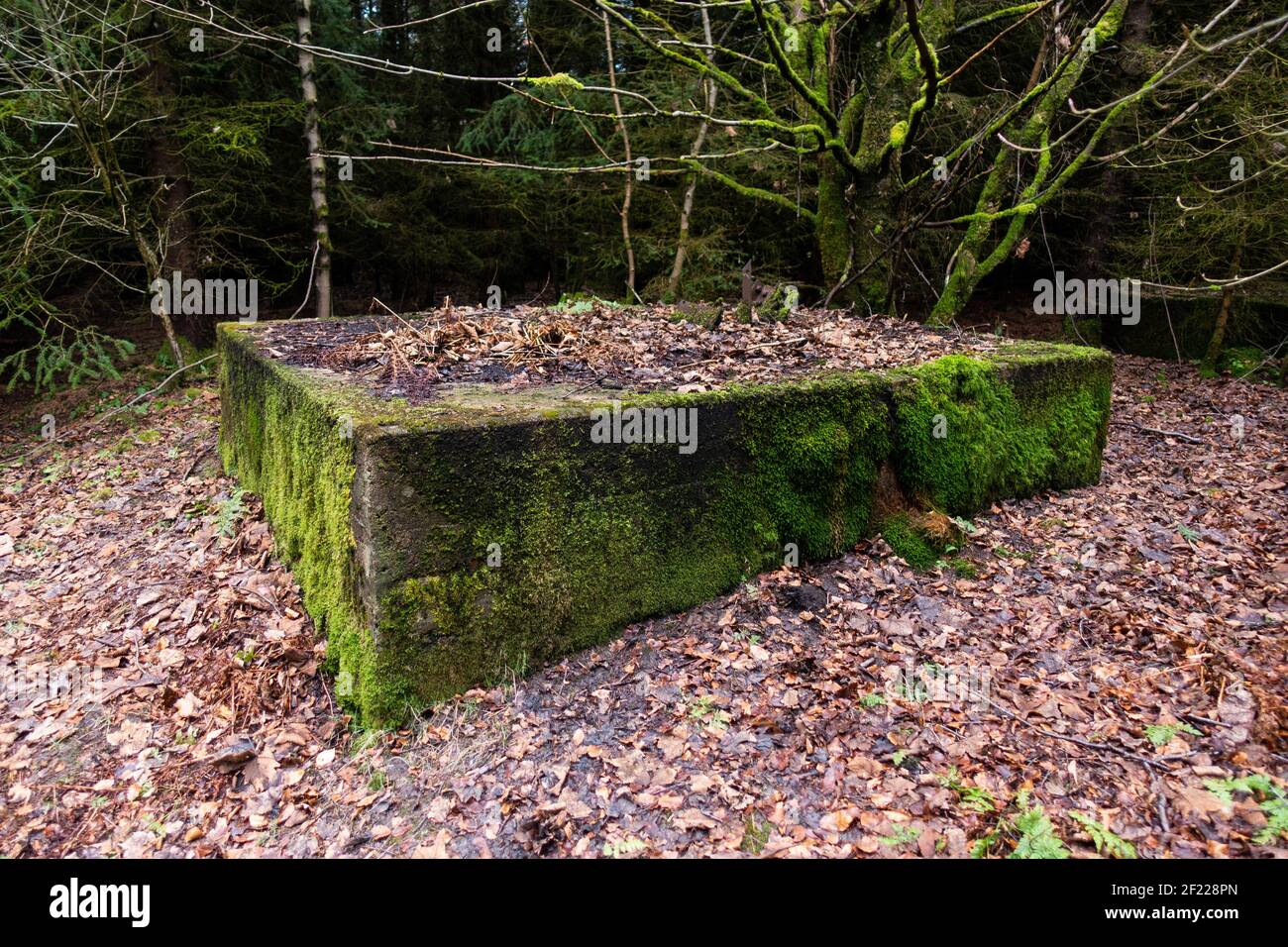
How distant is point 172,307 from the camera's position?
1072 cm

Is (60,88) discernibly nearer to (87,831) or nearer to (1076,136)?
(87,831)

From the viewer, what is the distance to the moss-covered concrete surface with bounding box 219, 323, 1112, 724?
3.32 meters

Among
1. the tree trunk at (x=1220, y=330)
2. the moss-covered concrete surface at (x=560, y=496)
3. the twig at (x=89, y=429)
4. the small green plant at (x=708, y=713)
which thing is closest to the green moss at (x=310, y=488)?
the moss-covered concrete surface at (x=560, y=496)

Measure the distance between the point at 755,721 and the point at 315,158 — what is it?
11.0 m

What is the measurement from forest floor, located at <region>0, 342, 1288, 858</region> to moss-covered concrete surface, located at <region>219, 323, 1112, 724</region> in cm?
22

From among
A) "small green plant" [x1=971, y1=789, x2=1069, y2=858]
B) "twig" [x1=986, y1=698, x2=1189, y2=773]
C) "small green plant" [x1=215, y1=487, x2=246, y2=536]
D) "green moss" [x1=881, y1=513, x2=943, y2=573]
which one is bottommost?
"small green plant" [x1=971, y1=789, x2=1069, y2=858]

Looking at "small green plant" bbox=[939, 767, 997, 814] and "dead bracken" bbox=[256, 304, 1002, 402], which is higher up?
"dead bracken" bbox=[256, 304, 1002, 402]

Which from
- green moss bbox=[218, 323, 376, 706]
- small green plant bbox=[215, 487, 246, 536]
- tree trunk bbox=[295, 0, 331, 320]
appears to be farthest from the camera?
tree trunk bbox=[295, 0, 331, 320]

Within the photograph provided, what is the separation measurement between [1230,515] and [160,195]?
1364 centimetres

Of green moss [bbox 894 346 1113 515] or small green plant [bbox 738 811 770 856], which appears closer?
small green plant [bbox 738 811 770 856]

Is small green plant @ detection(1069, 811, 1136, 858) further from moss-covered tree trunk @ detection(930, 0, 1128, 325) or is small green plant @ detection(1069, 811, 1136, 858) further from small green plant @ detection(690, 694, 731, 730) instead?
moss-covered tree trunk @ detection(930, 0, 1128, 325)

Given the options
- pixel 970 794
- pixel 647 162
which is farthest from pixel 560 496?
pixel 647 162

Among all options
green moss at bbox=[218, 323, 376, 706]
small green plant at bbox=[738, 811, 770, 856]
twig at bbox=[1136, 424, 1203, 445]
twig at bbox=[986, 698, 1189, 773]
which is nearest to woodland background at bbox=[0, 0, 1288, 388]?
twig at bbox=[1136, 424, 1203, 445]

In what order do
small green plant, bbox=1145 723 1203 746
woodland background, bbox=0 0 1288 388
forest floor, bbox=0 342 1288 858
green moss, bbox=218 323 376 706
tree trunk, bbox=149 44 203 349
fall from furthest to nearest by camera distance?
tree trunk, bbox=149 44 203 349
woodland background, bbox=0 0 1288 388
green moss, bbox=218 323 376 706
small green plant, bbox=1145 723 1203 746
forest floor, bbox=0 342 1288 858
